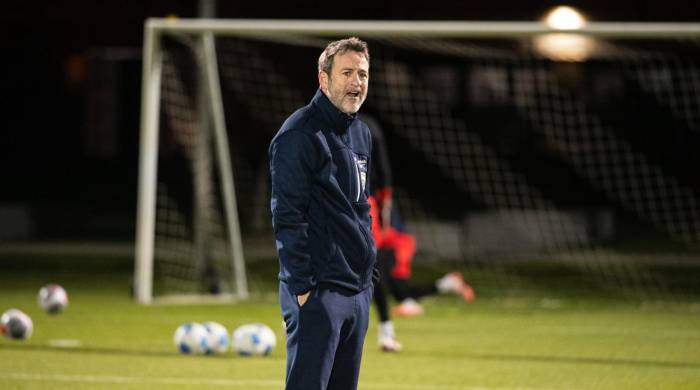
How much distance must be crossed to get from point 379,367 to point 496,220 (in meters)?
15.4

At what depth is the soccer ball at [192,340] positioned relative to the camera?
1098 centimetres

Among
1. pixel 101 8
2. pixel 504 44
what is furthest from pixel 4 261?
pixel 504 44

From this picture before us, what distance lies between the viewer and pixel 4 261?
73.9 feet

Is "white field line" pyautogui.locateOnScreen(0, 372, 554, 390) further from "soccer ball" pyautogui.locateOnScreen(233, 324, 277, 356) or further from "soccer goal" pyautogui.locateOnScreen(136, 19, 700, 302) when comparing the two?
"soccer goal" pyautogui.locateOnScreen(136, 19, 700, 302)

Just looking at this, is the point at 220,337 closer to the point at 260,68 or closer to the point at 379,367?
the point at 379,367

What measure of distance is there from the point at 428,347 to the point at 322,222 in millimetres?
6429

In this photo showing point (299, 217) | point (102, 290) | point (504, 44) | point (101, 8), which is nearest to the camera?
point (299, 217)

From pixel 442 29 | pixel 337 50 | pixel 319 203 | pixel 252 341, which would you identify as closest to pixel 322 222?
pixel 319 203

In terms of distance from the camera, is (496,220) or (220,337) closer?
(220,337)

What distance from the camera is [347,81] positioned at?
18.5 ft

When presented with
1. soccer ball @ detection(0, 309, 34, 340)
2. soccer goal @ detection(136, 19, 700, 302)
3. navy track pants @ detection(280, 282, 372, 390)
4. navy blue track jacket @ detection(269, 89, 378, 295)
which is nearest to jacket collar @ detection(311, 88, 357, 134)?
navy blue track jacket @ detection(269, 89, 378, 295)

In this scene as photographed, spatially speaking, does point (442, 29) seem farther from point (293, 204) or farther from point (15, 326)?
point (293, 204)

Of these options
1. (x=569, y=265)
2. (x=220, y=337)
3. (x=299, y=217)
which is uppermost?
(x=299, y=217)

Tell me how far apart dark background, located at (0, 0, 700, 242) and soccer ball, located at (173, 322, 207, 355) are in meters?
17.7
